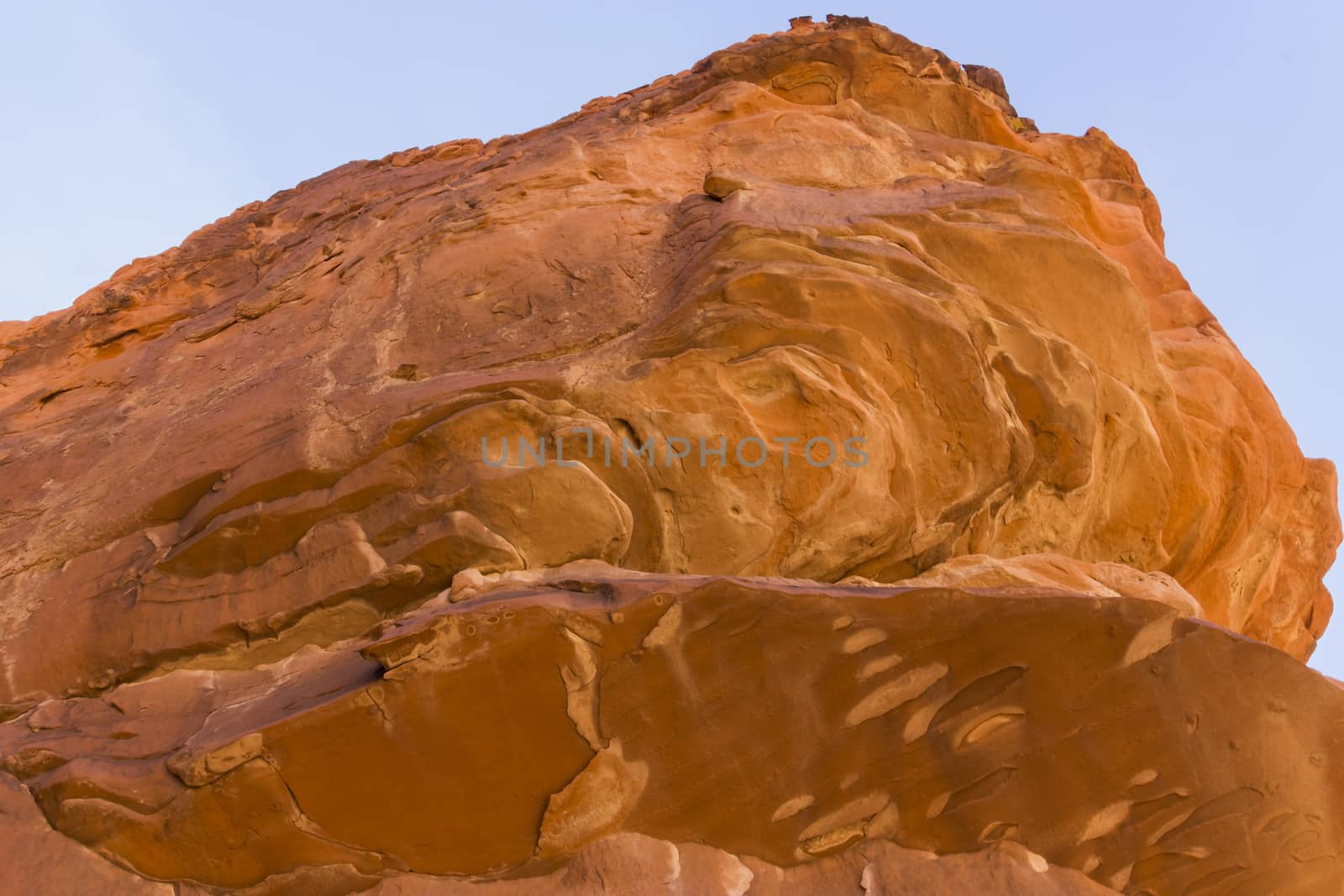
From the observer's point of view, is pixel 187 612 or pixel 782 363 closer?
pixel 187 612

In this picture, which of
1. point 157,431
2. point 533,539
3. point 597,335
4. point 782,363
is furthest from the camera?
point 157,431

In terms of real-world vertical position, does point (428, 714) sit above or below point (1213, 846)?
above

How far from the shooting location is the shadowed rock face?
4.19 meters

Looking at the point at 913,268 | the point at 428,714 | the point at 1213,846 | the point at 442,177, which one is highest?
the point at 442,177

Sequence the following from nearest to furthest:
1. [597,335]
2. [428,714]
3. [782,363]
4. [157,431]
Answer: [428,714]
[782,363]
[597,335]
[157,431]

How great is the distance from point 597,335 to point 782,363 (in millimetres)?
1067

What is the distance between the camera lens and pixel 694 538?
17.7ft

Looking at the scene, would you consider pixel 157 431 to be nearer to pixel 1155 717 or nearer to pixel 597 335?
pixel 597 335

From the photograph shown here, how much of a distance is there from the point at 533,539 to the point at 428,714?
127cm

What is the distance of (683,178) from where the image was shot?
7680 millimetres

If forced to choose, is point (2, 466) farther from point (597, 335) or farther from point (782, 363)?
point (782, 363)

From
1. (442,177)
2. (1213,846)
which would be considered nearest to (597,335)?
(442,177)

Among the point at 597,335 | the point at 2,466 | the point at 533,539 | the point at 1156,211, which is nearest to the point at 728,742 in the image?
the point at 533,539

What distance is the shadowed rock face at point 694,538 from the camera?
13.7ft
